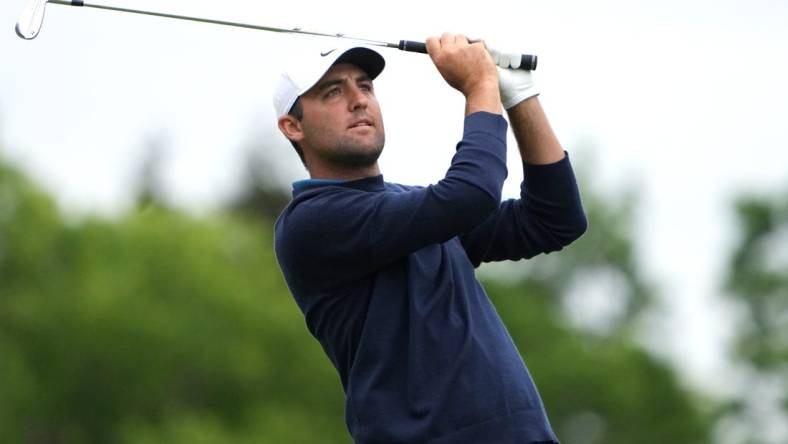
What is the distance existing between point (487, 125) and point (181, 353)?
43.9 meters

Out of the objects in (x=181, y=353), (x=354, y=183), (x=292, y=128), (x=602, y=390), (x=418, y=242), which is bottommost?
(x=602, y=390)

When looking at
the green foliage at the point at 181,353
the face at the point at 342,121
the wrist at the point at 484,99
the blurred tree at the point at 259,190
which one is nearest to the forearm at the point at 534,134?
the wrist at the point at 484,99

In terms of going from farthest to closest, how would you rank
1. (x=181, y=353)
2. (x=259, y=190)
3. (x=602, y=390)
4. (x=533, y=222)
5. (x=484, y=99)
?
(x=259, y=190)
(x=602, y=390)
(x=181, y=353)
(x=533, y=222)
(x=484, y=99)

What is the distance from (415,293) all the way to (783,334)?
4644 centimetres

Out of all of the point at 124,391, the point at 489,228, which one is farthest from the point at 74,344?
the point at 489,228

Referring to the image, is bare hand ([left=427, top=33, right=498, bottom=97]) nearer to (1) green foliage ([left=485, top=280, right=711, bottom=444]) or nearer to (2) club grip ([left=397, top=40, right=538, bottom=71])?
(2) club grip ([left=397, top=40, right=538, bottom=71])

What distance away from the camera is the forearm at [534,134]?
6.57m

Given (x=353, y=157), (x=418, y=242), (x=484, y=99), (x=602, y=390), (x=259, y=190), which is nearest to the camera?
(x=418, y=242)

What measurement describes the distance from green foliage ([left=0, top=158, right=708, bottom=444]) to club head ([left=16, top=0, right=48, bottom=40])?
38141 mm

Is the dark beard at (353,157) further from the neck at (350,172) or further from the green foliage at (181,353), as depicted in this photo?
the green foliage at (181,353)

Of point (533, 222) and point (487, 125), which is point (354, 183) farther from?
point (533, 222)

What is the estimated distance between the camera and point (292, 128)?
21.9 ft

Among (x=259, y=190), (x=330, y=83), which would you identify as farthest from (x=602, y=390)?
(x=330, y=83)

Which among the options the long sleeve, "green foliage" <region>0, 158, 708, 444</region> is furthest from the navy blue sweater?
"green foliage" <region>0, 158, 708, 444</region>
